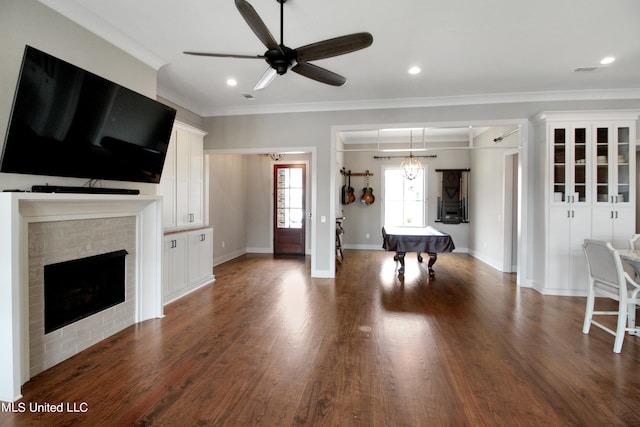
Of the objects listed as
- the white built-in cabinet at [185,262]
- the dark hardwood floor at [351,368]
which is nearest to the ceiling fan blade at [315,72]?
the dark hardwood floor at [351,368]

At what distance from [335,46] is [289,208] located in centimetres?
563

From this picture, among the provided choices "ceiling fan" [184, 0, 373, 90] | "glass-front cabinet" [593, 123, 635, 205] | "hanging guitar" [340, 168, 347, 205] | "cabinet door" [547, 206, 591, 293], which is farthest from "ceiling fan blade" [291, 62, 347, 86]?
"hanging guitar" [340, 168, 347, 205]

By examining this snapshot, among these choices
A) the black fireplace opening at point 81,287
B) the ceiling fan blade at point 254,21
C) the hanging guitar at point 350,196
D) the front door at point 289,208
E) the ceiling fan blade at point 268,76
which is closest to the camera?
the ceiling fan blade at point 254,21

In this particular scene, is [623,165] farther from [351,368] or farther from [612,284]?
[351,368]

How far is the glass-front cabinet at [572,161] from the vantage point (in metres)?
4.18

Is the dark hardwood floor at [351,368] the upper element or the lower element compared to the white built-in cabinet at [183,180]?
lower

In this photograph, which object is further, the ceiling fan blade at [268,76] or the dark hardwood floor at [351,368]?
the ceiling fan blade at [268,76]

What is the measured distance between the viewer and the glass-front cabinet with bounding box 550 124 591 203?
A: 13.7 feet

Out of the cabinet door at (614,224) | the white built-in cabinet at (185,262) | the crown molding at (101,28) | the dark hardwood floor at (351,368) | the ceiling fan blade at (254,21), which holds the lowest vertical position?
the dark hardwood floor at (351,368)

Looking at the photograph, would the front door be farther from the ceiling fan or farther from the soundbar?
the ceiling fan

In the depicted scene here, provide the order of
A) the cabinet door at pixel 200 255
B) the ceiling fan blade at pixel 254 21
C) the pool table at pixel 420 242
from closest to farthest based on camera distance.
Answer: the ceiling fan blade at pixel 254 21 < the cabinet door at pixel 200 255 < the pool table at pixel 420 242

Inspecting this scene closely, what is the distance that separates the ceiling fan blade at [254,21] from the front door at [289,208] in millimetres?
5359

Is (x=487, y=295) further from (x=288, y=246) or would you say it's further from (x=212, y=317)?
(x=288, y=246)

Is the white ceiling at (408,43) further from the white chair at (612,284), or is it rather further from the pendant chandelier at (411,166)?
the white chair at (612,284)
